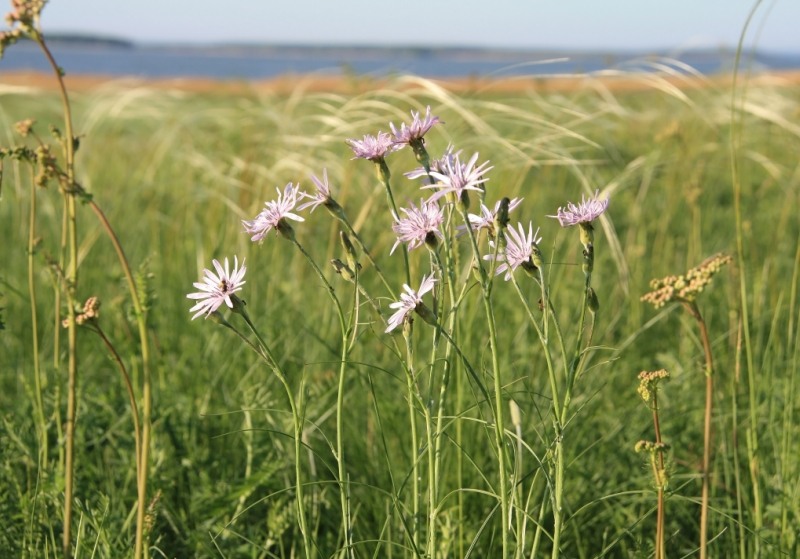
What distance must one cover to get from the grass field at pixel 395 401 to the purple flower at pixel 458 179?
0.15 m

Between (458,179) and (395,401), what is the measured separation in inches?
41.2

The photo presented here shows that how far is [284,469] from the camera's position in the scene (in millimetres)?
1823

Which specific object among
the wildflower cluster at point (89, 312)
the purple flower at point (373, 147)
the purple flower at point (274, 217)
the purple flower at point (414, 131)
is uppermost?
the purple flower at point (414, 131)

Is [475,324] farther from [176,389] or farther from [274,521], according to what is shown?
[274,521]

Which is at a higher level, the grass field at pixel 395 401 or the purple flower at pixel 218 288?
the purple flower at pixel 218 288

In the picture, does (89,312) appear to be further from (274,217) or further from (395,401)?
(395,401)

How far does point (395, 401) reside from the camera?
6.48 feet

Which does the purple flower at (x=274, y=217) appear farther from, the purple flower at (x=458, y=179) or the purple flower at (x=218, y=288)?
the purple flower at (x=458, y=179)

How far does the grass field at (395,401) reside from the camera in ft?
4.80

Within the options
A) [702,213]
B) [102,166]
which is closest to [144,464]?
[702,213]

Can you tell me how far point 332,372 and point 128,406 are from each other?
443 mm

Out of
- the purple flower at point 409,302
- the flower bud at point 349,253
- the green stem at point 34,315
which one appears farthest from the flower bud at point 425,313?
the green stem at point 34,315

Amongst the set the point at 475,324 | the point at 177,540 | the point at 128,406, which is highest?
the point at 475,324

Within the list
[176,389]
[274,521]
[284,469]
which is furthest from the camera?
[176,389]
